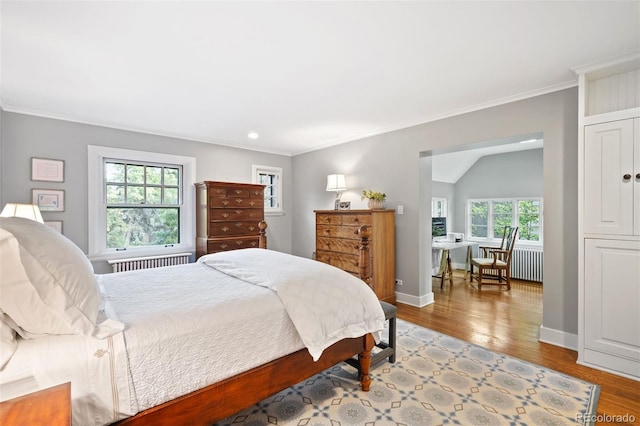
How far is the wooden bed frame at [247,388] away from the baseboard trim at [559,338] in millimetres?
1993

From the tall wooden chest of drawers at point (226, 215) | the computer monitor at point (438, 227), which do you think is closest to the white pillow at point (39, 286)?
the tall wooden chest of drawers at point (226, 215)

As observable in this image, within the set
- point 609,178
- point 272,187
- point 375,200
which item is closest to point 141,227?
point 272,187

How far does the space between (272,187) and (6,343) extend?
15.6 feet

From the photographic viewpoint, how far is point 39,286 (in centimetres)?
116

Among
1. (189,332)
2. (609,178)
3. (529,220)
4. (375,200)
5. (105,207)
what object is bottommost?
(189,332)

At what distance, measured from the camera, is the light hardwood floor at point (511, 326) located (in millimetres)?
2135

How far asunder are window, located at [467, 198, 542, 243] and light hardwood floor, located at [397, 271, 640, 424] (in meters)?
1.19

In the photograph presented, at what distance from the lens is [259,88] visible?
2881mm

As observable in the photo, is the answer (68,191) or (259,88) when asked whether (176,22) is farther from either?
(68,191)

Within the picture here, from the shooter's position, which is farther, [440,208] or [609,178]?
[440,208]

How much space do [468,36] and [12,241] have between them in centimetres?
267

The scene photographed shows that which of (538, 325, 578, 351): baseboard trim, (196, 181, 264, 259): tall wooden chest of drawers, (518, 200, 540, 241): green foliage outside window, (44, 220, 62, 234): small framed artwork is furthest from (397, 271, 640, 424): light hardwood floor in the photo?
(44, 220, 62, 234): small framed artwork

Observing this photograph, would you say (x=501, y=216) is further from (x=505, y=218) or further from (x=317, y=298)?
(x=317, y=298)

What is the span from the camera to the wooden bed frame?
1337mm
